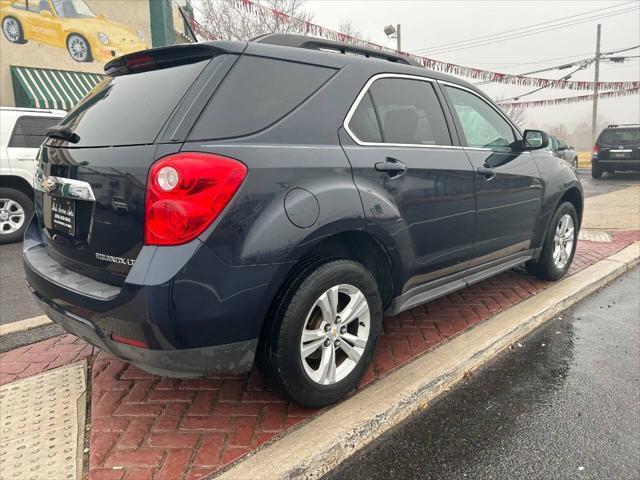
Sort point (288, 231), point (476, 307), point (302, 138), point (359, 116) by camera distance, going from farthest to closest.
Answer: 1. point (476, 307)
2. point (359, 116)
3. point (302, 138)
4. point (288, 231)

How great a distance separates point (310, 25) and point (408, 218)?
13.1m

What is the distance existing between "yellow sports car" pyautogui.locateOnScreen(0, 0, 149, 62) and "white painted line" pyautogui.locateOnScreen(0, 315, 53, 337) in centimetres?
1335

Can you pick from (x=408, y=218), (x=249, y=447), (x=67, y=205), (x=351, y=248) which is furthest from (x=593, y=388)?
(x=67, y=205)

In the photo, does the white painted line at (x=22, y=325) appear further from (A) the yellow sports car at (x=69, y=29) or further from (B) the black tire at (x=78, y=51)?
(B) the black tire at (x=78, y=51)

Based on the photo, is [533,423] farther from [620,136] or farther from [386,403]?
[620,136]

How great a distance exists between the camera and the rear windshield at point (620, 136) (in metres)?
15.6

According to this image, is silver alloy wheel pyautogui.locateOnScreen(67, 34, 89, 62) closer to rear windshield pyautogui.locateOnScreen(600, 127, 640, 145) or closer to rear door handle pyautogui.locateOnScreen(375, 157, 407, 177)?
rear door handle pyautogui.locateOnScreen(375, 157, 407, 177)

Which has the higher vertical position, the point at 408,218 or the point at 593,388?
the point at 408,218

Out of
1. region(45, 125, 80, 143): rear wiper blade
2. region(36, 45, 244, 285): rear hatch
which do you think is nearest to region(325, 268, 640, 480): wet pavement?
region(36, 45, 244, 285): rear hatch

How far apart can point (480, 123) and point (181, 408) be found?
9.24 feet

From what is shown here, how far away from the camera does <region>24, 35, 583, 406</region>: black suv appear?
1.93 metres

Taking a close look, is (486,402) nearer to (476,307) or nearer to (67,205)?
(476,307)

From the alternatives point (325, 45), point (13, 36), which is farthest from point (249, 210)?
point (13, 36)

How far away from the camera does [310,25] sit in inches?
558
